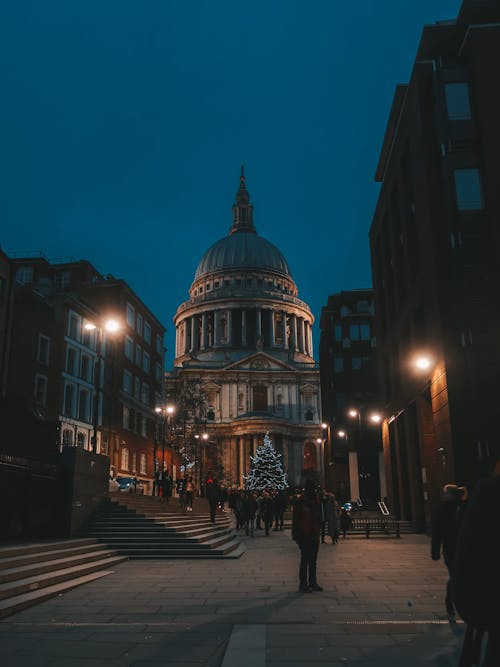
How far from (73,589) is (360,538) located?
814 inches

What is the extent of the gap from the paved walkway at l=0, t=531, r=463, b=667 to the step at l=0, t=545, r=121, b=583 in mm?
934

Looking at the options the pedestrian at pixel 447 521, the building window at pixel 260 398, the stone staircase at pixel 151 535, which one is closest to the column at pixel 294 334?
the building window at pixel 260 398

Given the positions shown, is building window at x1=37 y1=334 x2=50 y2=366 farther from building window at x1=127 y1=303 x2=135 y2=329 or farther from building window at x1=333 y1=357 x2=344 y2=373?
building window at x1=333 y1=357 x2=344 y2=373

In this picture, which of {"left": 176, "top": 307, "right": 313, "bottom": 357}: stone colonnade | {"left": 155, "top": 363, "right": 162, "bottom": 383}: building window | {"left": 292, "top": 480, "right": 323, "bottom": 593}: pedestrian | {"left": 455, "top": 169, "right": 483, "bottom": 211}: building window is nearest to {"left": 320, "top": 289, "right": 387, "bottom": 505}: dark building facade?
{"left": 155, "top": 363, "right": 162, "bottom": 383}: building window

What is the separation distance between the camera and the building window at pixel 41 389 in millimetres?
45344

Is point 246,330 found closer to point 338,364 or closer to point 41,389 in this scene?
point 338,364

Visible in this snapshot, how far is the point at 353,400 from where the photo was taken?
204 ft

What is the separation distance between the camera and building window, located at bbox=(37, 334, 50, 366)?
46.1 m

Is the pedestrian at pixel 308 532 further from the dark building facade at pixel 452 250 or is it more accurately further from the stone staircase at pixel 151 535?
the dark building facade at pixel 452 250

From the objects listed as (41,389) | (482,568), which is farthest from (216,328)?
(482,568)

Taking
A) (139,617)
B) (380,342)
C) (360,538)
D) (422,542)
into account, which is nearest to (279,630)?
(139,617)

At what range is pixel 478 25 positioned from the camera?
28.1m

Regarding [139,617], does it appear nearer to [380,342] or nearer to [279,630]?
[279,630]

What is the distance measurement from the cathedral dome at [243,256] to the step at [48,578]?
125034 millimetres
